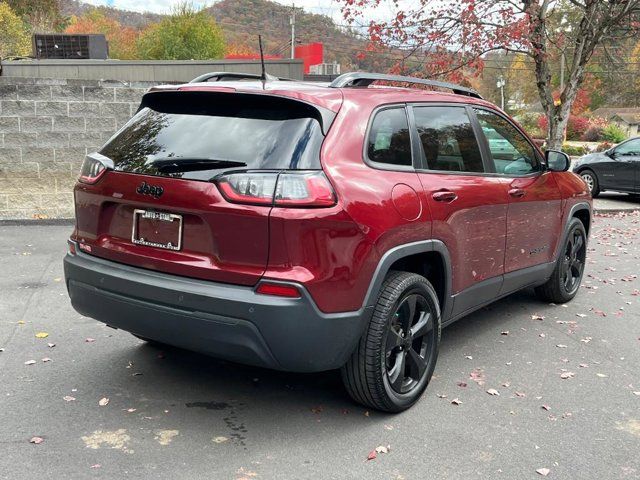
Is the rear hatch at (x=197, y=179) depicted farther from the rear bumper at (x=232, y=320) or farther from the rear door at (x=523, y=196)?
the rear door at (x=523, y=196)

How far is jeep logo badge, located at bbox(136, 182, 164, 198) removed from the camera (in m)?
3.33

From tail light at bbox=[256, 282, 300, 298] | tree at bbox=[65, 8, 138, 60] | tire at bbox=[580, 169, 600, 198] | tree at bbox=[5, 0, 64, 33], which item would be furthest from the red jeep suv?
tree at bbox=[65, 8, 138, 60]

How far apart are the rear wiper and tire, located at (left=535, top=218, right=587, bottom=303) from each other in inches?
145

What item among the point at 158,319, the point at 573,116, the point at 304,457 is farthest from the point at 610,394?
the point at 573,116

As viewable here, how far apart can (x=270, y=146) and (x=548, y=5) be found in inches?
414

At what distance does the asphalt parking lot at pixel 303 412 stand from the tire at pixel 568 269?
22.6 inches

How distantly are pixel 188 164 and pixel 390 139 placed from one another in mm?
1195

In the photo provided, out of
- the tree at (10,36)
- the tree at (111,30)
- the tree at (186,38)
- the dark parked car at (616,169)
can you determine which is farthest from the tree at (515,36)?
the tree at (111,30)

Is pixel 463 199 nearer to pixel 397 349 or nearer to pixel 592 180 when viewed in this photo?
pixel 397 349

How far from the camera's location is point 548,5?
1194cm

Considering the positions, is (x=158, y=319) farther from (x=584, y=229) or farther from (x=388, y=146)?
(x=584, y=229)

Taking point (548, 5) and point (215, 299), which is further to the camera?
point (548, 5)

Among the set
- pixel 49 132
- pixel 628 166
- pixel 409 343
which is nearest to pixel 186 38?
pixel 628 166

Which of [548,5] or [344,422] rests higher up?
[548,5]
